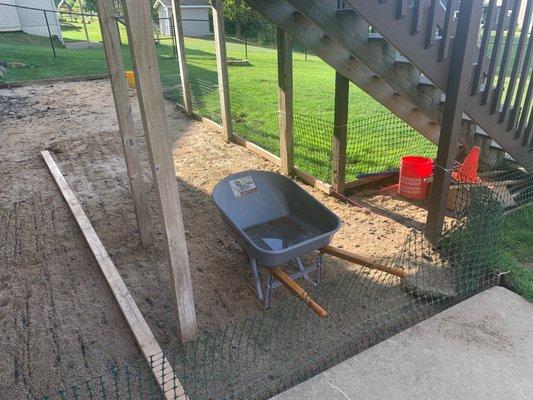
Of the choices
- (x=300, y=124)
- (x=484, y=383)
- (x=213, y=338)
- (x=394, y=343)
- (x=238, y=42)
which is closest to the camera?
(x=484, y=383)

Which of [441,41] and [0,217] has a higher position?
[441,41]

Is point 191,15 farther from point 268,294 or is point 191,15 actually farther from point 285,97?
point 268,294

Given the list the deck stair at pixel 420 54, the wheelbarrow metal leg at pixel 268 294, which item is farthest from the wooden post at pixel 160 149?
the deck stair at pixel 420 54

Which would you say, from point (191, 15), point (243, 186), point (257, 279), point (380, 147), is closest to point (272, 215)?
point (243, 186)

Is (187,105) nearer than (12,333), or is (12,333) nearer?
(12,333)

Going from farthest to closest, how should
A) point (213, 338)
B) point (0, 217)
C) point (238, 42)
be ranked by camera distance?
point (238, 42), point (0, 217), point (213, 338)

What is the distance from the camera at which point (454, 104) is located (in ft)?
10.7

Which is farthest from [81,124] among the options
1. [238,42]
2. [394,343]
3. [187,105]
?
[238,42]

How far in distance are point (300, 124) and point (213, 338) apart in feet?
16.3

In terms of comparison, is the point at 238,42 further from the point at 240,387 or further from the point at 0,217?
the point at 240,387

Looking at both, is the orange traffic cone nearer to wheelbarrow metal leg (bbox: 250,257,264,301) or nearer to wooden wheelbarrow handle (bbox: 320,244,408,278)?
wooden wheelbarrow handle (bbox: 320,244,408,278)

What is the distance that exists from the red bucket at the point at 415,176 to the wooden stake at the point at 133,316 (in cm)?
317

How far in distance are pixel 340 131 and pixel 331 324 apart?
2264mm

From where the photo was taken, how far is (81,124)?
764 centimetres
